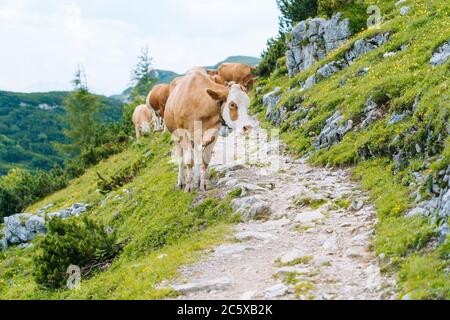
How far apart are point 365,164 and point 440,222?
4.96 metres

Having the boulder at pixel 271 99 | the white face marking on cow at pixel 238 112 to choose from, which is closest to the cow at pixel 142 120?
the boulder at pixel 271 99

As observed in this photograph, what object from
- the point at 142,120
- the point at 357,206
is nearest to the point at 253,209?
the point at 357,206

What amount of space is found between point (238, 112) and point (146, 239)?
406cm

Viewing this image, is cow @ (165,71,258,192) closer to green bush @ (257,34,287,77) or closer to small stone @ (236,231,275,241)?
small stone @ (236,231,275,241)

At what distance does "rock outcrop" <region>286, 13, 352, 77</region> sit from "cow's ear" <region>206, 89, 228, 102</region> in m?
13.8

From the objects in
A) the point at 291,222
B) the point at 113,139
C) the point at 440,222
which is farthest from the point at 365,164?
the point at 113,139

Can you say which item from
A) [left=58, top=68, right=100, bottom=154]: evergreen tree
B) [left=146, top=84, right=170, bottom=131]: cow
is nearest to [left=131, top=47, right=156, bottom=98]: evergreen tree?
[left=58, top=68, right=100, bottom=154]: evergreen tree

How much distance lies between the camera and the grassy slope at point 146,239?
916 cm

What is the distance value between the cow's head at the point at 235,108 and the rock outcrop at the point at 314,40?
13.7 meters

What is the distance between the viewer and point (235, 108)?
12.7 metres

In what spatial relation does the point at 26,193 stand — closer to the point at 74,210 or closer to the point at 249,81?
the point at 74,210

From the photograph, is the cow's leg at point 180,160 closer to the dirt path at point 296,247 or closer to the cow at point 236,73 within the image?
the dirt path at point 296,247

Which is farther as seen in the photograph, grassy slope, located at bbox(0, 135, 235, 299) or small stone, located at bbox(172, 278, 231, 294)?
grassy slope, located at bbox(0, 135, 235, 299)

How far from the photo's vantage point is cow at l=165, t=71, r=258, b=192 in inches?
500
